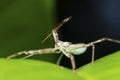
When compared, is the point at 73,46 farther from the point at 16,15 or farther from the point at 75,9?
the point at 75,9

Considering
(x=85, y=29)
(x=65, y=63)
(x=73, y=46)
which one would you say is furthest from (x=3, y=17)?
(x=85, y=29)

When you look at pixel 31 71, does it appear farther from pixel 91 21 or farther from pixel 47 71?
pixel 91 21

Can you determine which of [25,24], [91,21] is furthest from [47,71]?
[91,21]

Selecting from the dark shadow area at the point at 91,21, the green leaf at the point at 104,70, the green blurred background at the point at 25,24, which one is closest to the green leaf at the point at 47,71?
the green leaf at the point at 104,70

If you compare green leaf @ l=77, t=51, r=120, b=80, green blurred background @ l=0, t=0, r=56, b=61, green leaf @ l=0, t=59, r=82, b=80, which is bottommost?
green leaf @ l=77, t=51, r=120, b=80

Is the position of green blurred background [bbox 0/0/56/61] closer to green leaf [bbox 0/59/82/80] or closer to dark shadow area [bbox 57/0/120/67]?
dark shadow area [bbox 57/0/120/67]

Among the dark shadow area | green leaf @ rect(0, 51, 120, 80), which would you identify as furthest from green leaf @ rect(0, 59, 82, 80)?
the dark shadow area
